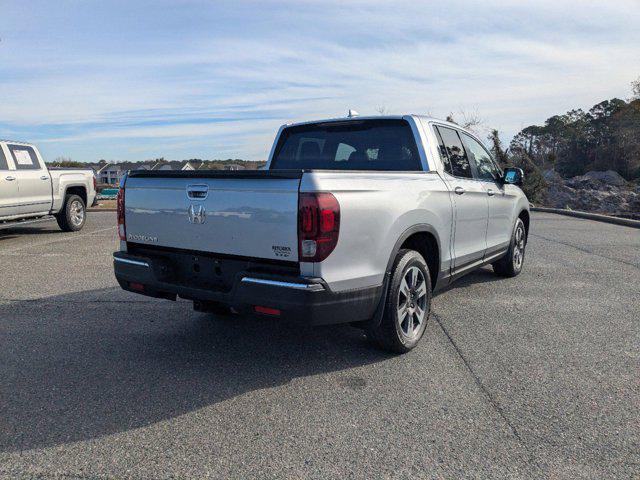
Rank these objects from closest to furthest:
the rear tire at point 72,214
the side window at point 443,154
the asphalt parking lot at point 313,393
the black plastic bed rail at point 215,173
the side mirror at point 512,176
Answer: the asphalt parking lot at point 313,393 → the black plastic bed rail at point 215,173 → the side window at point 443,154 → the side mirror at point 512,176 → the rear tire at point 72,214

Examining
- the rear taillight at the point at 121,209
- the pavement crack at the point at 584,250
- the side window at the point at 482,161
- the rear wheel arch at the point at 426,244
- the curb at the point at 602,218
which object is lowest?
the curb at the point at 602,218

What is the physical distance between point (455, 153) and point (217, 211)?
2733mm

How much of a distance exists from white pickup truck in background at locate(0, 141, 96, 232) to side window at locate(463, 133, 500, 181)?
340 inches

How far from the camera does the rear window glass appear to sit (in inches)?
190

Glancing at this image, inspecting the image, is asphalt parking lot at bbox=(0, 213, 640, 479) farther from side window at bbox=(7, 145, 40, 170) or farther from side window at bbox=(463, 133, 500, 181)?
side window at bbox=(7, 145, 40, 170)

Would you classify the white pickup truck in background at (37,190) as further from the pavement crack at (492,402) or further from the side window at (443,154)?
the pavement crack at (492,402)

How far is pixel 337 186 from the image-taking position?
11.1 ft

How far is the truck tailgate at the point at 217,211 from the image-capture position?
3393mm

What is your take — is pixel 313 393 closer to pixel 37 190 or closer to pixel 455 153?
pixel 455 153

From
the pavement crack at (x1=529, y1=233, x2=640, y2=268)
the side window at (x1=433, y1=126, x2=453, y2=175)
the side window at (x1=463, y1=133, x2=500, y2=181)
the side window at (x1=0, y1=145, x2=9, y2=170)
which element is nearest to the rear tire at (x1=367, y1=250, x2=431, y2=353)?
the side window at (x1=433, y1=126, x2=453, y2=175)

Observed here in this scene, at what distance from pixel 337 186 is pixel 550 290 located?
4.19 meters

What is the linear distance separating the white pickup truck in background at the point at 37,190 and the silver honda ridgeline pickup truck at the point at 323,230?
7203 millimetres

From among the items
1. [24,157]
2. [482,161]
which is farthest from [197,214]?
[24,157]

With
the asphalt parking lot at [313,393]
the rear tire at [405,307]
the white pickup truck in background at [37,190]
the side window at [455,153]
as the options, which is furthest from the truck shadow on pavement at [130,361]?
the white pickup truck in background at [37,190]
